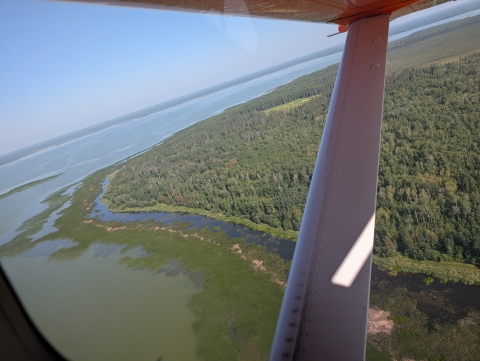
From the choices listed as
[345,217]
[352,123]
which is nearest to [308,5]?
[352,123]

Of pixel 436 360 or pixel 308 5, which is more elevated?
pixel 308 5

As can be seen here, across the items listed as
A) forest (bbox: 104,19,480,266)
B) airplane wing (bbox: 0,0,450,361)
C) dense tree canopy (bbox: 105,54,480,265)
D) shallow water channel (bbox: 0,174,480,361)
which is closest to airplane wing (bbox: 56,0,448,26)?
airplane wing (bbox: 0,0,450,361)

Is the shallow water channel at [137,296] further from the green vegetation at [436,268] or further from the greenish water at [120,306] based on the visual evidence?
the green vegetation at [436,268]

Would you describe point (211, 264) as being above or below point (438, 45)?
below

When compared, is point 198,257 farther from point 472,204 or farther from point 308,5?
point 308,5

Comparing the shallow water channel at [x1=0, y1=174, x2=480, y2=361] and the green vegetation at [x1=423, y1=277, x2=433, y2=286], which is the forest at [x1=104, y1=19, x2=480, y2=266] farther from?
the shallow water channel at [x1=0, y1=174, x2=480, y2=361]

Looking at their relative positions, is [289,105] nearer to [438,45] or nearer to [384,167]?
[384,167]

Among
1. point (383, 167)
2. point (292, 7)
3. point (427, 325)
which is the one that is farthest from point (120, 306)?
point (383, 167)
